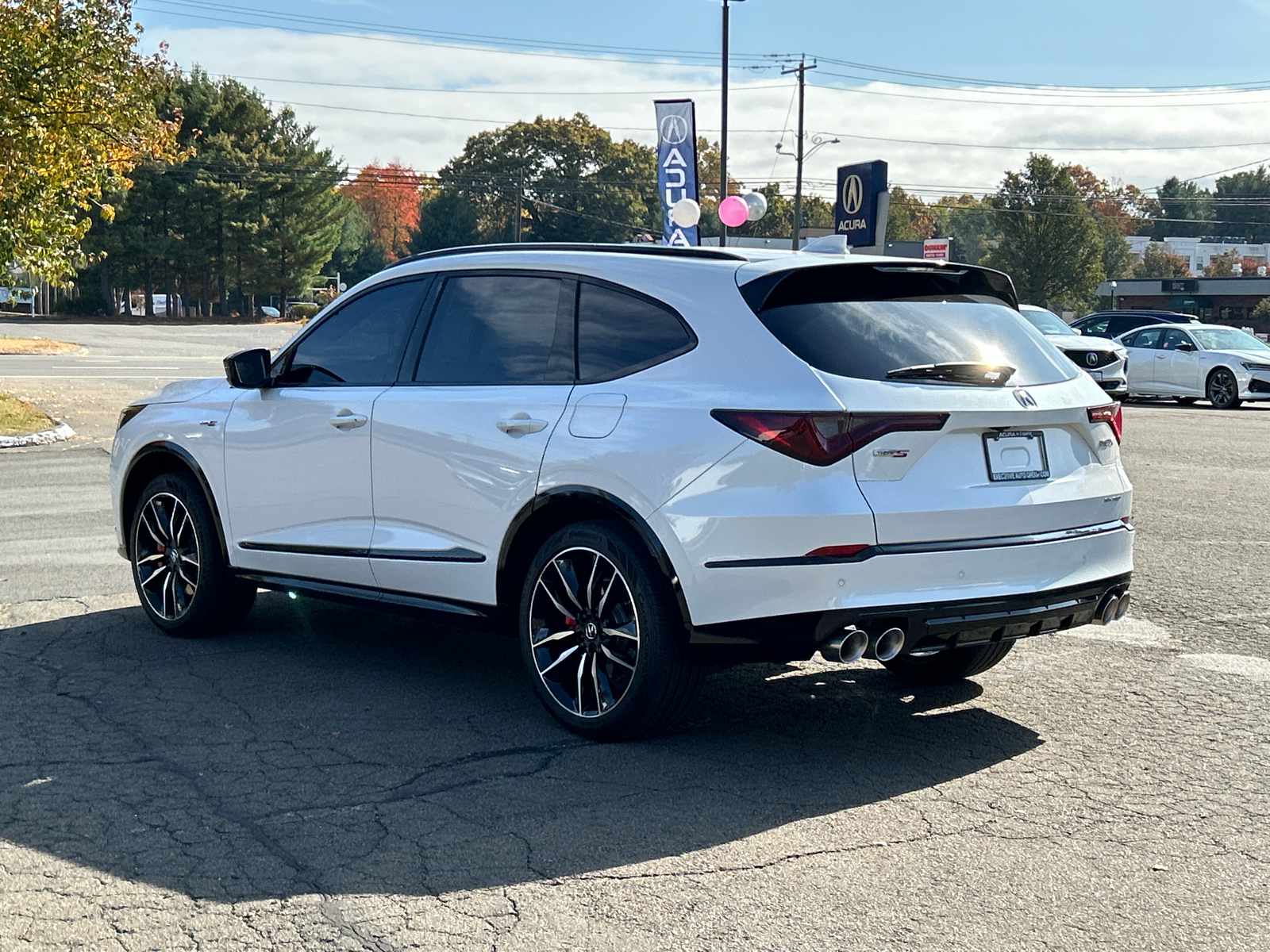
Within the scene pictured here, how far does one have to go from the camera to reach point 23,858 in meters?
3.95

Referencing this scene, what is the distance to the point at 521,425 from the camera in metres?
5.30

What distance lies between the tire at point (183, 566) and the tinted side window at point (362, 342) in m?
0.86

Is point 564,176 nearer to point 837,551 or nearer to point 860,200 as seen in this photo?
point 860,200

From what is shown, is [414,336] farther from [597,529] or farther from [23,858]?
[23,858]

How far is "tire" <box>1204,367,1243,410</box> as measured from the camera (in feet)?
84.2

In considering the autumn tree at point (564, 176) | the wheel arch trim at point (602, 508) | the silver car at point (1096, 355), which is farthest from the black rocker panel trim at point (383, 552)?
the autumn tree at point (564, 176)

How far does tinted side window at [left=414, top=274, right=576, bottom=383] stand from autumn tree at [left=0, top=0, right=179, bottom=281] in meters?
12.9

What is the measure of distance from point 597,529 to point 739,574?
2.10 feet

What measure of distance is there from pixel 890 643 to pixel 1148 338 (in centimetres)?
2484

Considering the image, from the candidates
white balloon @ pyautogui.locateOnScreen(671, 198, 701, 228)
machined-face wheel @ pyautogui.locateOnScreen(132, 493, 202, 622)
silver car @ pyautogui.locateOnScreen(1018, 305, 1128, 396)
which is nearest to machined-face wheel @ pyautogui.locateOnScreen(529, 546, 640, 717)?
machined-face wheel @ pyautogui.locateOnScreen(132, 493, 202, 622)

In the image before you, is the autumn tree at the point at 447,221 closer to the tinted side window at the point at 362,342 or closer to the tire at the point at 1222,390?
the tire at the point at 1222,390

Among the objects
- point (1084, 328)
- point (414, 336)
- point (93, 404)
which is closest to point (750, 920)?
point (414, 336)

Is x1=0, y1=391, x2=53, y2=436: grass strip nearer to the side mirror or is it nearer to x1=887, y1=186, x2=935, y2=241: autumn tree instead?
the side mirror

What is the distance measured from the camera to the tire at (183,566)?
6.70m
